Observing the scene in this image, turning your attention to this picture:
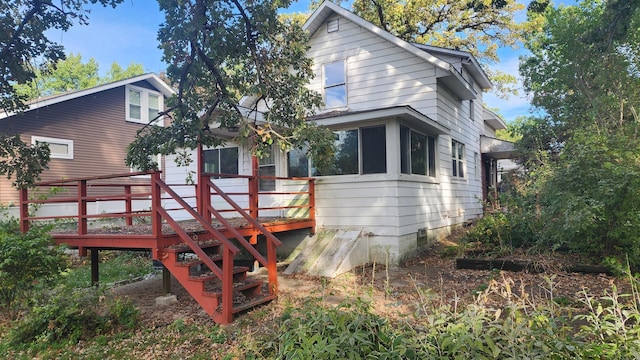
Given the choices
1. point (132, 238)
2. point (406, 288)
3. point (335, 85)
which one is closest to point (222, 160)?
point (335, 85)

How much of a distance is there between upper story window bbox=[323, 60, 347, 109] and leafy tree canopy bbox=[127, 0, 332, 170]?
4.39 m

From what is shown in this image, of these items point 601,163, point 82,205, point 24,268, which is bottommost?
point 24,268

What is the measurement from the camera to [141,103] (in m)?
18.8

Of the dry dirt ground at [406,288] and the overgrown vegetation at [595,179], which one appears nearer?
the dry dirt ground at [406,288]

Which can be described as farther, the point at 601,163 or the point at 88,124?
the point at 88,124

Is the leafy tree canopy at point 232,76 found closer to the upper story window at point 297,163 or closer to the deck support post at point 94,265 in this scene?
the deck support post at point 94,265

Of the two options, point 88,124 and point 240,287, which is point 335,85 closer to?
point 240,287

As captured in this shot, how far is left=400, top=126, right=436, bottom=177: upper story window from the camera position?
30.0 feet

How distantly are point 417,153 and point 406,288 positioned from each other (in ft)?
14.1

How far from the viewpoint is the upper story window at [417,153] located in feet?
30.0

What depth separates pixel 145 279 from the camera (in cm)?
836

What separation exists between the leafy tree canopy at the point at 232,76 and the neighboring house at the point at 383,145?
2.33m

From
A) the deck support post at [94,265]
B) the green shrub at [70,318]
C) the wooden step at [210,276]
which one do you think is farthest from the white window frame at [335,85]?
the green shrub at [70,318]

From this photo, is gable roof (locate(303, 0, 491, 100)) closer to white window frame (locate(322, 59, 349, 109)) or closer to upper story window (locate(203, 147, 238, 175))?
white window frame (locate(322, 59, 349, 109))
